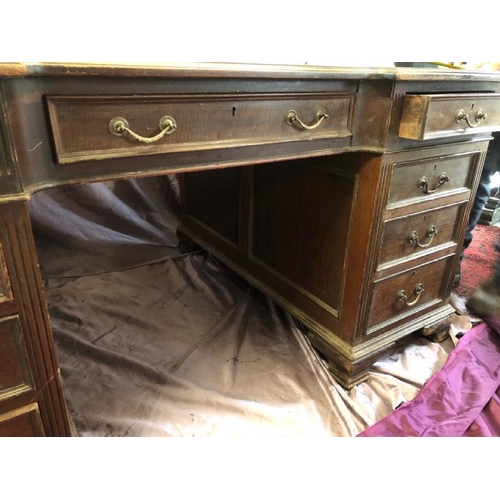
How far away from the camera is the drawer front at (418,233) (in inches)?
40.2

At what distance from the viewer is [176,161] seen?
0.72 metres

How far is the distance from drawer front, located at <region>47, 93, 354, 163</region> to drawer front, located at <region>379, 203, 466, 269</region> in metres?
0.29

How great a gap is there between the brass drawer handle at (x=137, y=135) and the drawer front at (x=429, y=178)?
20.1 inches

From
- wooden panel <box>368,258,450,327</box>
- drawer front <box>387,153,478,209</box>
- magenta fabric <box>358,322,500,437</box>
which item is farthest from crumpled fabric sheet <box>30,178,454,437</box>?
drawer front <box>387,153,478,209</box>

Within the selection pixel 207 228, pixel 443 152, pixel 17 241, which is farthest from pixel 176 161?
pixel 207 228

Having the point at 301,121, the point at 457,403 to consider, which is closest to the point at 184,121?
the point at 301,121

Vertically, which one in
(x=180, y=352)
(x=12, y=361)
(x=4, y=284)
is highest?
(x=4, y=284)

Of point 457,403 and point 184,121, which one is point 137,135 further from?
point 457,403

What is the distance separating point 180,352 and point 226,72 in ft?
2.64

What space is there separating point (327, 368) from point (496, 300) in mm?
634

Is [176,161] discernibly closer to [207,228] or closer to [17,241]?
[17,241]

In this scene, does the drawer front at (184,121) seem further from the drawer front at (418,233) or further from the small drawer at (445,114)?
the drawer front at (418,233)

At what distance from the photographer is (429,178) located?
1.03m

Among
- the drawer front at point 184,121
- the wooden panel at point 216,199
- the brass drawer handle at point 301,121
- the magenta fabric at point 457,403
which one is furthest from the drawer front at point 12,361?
the wooden panel at point 216,199
